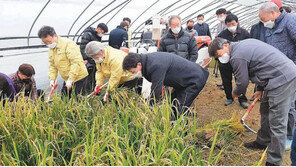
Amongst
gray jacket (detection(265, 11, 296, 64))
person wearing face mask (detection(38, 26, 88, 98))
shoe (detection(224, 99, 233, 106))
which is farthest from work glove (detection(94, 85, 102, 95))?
shoe (detection(224, 99, 233, 106))

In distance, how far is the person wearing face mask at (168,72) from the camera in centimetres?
241

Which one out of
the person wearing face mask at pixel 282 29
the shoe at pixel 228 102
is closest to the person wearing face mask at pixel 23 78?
the person wearing face mask at pixel 282 29

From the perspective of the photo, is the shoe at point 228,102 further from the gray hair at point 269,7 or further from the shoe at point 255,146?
the gray hair at point 269,7

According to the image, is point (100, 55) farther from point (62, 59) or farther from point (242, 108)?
point (242, 108)

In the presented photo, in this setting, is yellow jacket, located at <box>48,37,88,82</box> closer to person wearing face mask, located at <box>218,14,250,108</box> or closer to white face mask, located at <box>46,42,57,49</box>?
white face mask, located at <box>46,42,57,49</box>

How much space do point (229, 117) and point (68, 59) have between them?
2.39m

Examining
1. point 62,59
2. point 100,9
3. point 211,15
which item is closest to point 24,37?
point 100,9

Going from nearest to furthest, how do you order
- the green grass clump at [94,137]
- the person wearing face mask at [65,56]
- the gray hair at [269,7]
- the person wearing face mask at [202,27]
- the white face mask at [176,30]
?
1. the green grass clump at [94,137]
2. the gray hair at [269,7]
3. the person wearing face mask at [65,56]
4. the white face mask at [176,30]
5. the person wearing face mask at [202,27]

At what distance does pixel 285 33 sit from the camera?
109 inches

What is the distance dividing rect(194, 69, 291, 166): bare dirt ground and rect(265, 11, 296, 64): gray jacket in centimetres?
108

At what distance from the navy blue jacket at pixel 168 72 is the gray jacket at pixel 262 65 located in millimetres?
502

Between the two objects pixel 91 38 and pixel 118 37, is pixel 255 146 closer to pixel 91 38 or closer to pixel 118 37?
pixel 91 38

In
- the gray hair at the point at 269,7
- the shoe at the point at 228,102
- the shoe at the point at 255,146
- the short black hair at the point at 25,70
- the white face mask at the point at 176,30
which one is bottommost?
the shoe at the point at 255,146

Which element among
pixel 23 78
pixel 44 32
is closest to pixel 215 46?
pixel 44 32
